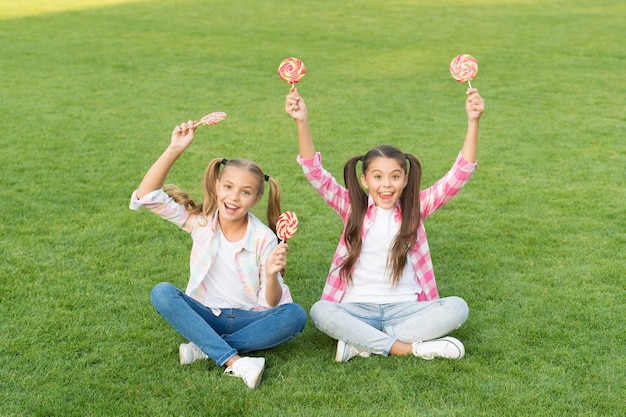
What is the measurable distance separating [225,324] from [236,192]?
1.84 ft

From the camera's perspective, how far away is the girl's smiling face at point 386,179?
3828 millimetres

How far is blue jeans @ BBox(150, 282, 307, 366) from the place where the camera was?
3549 mm

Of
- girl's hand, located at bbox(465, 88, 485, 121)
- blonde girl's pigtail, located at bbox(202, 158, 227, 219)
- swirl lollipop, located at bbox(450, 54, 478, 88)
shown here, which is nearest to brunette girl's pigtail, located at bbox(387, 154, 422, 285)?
girl's hand, located at bbox(465, 88, 485, 121)

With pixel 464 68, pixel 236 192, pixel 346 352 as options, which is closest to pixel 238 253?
pixel 236 192

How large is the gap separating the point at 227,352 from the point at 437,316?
35.4 inches

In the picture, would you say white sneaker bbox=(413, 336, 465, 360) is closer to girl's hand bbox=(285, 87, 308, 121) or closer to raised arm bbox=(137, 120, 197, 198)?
girl's hand bbox=(285, 87, 308, 121)

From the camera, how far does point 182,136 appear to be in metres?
3.69

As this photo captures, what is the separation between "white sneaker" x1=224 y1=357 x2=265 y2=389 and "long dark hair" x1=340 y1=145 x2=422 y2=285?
25.6 inches

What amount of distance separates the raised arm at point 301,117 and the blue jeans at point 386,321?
2.17 ft

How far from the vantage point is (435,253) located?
16.5ft

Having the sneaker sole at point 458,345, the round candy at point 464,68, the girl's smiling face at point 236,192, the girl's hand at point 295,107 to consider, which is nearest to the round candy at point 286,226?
the girl's smiling face at point 236,192

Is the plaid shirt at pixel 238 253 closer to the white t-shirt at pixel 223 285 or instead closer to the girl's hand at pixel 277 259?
the white t-shirt at pixel 223 285

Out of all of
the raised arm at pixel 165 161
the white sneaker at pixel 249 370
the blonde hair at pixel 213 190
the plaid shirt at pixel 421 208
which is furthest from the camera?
the plaid shirt at pixel 421 208

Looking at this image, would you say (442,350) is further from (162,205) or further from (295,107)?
(162,205)
